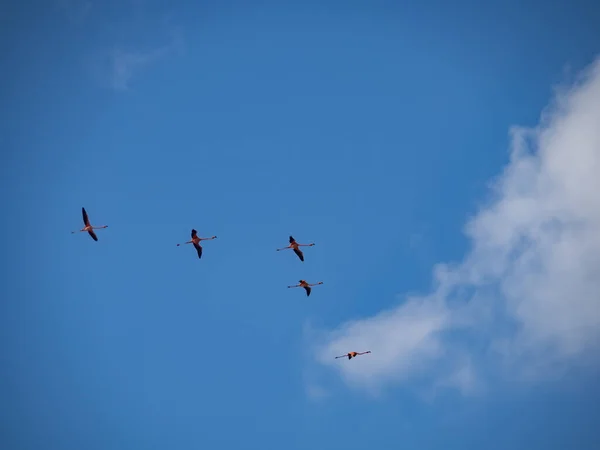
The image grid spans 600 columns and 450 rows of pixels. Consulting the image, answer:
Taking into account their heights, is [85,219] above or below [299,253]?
above

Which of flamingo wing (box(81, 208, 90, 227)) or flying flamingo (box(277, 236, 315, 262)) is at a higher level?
flamingo wing (box(81, 208, 90, 227))

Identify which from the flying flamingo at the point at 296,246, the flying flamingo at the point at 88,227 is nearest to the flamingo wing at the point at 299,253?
the flying flamingo at the point at 296,246

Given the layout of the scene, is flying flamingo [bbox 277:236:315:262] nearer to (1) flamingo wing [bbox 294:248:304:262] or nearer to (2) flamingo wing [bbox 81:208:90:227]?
(1) flamingo wing [bbox 294:248:304:262]

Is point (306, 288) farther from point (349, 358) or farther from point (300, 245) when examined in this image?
point (349, 358)

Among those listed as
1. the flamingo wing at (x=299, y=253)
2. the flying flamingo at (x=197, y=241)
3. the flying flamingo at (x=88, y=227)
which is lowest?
the flamingo wing at (x=299, y=253)

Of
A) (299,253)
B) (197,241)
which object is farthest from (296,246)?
(197,241)

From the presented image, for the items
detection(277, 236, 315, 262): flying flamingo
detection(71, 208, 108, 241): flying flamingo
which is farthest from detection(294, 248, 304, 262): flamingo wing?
detection(71, 208, 108, 241): flying flamingo

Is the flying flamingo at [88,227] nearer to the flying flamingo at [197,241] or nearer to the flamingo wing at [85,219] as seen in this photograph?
the flamingo wing at [85,219]

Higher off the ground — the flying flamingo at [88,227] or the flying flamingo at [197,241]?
the flying flamingo at [88,227]

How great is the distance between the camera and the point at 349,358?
92.1 feet

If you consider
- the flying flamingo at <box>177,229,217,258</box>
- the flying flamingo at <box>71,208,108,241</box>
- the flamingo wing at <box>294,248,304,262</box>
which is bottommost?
the flamingo wing at <box>294,248,304,262</box>

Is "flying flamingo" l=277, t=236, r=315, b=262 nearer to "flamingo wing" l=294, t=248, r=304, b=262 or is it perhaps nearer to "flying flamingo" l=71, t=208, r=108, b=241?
"flamingo wing" l=294, t=248, r=304, b=262

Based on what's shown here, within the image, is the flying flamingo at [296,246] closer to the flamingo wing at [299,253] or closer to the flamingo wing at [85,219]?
the flamingo wing at [299,253]

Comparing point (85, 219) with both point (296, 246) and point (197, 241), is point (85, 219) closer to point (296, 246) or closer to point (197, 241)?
point (197, 241)
